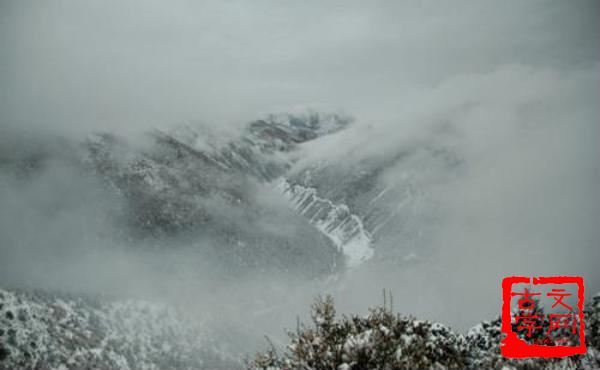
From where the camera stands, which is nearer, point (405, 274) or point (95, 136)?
point (405, 274)

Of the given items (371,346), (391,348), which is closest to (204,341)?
(391,348)

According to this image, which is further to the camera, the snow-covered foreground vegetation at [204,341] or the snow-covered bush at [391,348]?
the snow-covered foreground vegetation at [204,341]

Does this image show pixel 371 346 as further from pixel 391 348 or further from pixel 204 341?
pixel 204 341

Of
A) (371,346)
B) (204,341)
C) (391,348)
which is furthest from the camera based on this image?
(204,341)

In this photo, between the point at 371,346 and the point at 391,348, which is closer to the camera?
the point at 371,346

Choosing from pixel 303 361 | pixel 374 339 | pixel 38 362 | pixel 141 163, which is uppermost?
pixel 141 163

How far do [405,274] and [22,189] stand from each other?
131m

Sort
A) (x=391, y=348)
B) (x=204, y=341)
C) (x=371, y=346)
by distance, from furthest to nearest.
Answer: (x=204, y=341)
(x=391, y=348)
(x=371, y=346)

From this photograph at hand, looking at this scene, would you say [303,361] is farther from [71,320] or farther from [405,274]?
[405,274]

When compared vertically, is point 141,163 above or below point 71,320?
above

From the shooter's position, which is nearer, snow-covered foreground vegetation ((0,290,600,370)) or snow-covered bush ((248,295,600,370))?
snow-covered bush ((248,295,600,370))

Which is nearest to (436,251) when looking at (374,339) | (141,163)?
(141,163)

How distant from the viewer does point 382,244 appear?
166000 millimetres

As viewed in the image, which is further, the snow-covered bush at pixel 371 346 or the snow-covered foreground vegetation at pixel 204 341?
the snow-covered foreground vegetation at pixel 204 341
